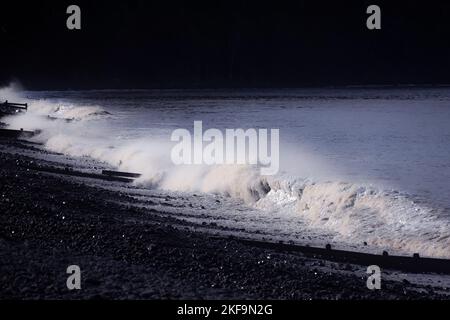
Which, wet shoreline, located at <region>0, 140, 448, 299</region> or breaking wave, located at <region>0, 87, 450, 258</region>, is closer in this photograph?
wet shoreline, located at <region>0, 140, 448, 299</region>

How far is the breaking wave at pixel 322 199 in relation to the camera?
16969mm

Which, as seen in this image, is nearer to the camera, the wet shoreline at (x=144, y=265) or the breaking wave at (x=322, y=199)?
the wet shoreline at (x=144, y=265)

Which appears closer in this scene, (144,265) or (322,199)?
(144,265)

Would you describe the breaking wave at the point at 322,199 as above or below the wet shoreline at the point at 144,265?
below

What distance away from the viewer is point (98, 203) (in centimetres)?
1619

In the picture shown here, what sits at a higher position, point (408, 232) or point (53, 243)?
point (53, 243)

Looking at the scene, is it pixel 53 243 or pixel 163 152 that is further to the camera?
pixel 163 152

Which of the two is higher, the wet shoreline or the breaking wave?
the wet shoreline

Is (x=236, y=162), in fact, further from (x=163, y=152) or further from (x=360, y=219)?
(x=360, y=219)

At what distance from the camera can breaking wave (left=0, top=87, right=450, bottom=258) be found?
55.7 feet

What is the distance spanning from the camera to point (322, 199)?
70.3ft

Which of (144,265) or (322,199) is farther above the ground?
(144,265)
